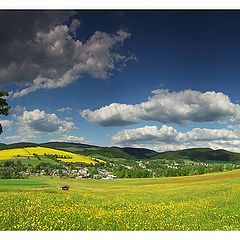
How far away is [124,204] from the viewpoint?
36.8ft

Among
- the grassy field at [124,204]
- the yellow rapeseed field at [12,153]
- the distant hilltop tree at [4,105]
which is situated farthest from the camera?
the yellow rapeseed field at [12,153]

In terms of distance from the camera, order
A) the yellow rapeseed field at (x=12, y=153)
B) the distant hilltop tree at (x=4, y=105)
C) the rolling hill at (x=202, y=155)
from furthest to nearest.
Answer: the rolling hill at (x=202, y=155), the yellow rapeseed field at (x=12, y=153), the distant hilltop tree at (x=4, y=105)

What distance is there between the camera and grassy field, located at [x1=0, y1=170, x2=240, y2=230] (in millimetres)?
10570

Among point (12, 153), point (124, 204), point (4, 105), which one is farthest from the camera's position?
point (12, 153)

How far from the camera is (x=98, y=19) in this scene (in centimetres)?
1120

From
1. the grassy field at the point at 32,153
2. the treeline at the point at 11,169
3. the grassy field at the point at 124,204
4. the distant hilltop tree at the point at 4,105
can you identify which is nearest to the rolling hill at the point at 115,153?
the grassy field at the point at 32,153

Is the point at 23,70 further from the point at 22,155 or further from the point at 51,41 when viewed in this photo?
the point at 22,155

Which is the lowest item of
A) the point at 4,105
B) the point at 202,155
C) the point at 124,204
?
the point at 124,204

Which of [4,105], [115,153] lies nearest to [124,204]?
[115,153]

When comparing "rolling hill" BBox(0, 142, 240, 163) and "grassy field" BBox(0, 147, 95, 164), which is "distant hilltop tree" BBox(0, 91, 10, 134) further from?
"grassy field" BBox(0, 147, 95, 164)

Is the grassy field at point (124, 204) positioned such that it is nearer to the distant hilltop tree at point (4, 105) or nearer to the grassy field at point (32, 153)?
the grassy field at point (32, 153)

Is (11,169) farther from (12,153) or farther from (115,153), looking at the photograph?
(115,153)

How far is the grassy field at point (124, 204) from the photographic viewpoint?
1057 cm

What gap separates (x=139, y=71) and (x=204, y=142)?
6.78ft
